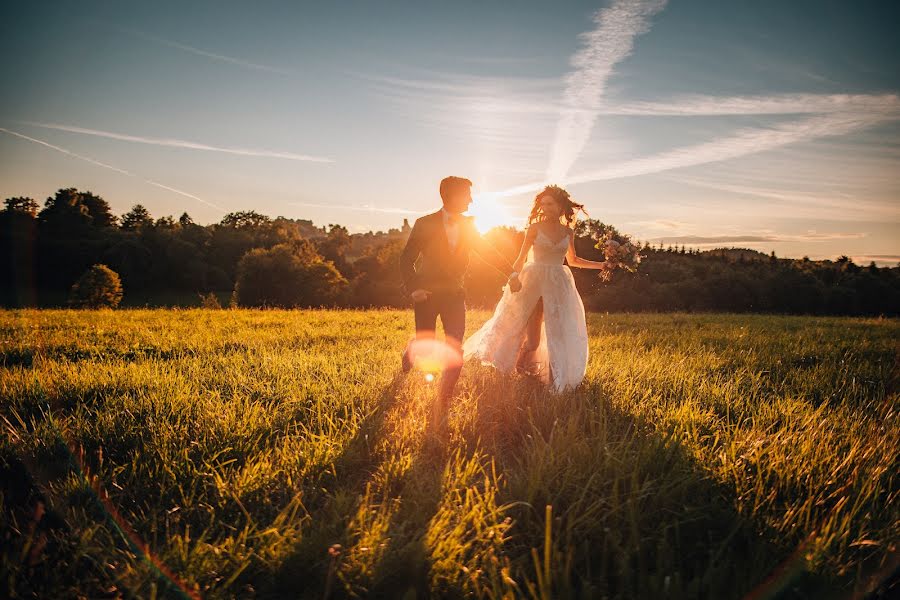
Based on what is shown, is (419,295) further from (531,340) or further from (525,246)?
(531,340)

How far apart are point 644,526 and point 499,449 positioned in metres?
1.46

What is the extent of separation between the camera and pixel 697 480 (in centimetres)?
305

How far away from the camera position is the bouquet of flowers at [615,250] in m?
6.44

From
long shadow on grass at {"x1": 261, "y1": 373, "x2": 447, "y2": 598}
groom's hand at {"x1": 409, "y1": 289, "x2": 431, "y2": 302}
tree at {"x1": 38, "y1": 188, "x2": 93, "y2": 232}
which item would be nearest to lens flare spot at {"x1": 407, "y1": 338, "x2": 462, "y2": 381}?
groom's hand at {"x1": 409, "y1": 289, "x2": 431, "y2": 302}

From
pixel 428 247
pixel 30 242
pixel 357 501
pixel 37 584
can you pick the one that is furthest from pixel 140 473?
pixel 30 242

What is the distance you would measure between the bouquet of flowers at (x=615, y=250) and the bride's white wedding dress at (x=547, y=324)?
72cm

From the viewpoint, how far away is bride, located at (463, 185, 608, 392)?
19.3 ft

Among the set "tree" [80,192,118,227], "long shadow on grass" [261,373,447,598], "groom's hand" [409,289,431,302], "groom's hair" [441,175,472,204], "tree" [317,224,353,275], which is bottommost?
"long shadow on grass" [261,373,447,598]

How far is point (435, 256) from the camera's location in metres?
5.07

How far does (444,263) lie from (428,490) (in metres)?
2.77

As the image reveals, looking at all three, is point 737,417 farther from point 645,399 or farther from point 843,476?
point 843,476

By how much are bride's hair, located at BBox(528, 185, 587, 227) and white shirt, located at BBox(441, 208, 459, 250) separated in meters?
1.97

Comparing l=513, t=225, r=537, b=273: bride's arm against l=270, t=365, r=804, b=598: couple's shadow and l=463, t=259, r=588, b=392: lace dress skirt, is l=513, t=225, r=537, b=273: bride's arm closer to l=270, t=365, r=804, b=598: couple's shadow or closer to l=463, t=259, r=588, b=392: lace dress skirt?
l=463, t=259, r=588, b=392: lace dress skirt

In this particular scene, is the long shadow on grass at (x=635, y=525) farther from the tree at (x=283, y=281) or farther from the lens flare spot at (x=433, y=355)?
the tree at (x=283, y=281)
